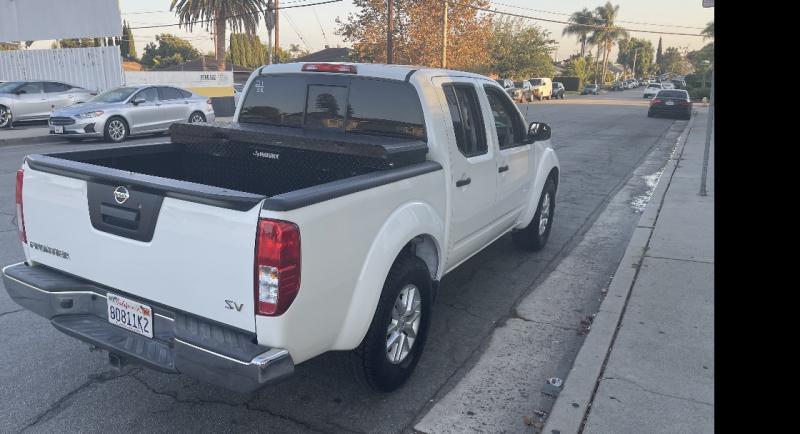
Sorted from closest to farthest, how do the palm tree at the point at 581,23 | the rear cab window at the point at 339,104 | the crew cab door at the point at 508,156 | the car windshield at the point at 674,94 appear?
the rear cab window at the point at 339,104
the crew cab door at the point at 508,156
the car windshield at the point at 674,94
the palm tree at the point at 581,23

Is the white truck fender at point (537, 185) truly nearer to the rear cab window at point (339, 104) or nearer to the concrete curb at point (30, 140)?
the rear cab window at point (339, 104)

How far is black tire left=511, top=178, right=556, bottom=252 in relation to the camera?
21.4 feet

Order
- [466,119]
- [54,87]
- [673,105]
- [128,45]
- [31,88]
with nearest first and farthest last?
[466,119] < [31,88] < [54,87] < [673,105] < [128,45]

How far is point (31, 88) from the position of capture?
62.6 feet

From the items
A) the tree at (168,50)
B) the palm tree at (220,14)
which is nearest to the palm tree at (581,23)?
the tree at (168,50)

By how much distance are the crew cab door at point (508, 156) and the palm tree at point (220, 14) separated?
1294 inches

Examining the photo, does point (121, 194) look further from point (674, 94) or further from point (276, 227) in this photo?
point (674, 94)

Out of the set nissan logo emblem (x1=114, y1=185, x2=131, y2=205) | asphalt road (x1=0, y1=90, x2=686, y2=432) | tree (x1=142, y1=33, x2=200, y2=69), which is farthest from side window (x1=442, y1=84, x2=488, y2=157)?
tree (x1=142, y1=33, x2=200, y2=69)

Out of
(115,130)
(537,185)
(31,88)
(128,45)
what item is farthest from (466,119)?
(128,45)

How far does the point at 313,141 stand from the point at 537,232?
3.43m

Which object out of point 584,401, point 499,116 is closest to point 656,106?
point 499,116

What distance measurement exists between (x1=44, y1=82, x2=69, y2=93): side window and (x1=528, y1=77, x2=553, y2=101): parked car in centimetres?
3749

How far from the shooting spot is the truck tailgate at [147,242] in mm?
2703
